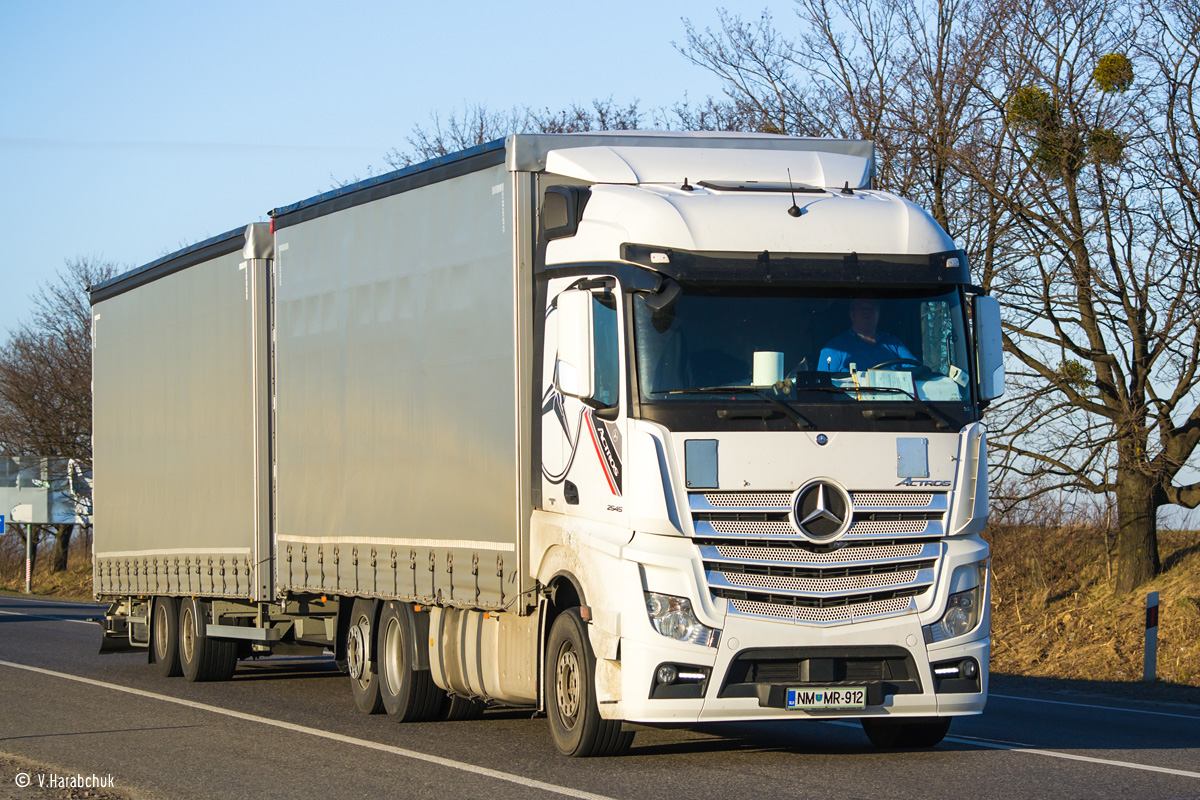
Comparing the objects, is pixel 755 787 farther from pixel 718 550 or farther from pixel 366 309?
pixel 366 309

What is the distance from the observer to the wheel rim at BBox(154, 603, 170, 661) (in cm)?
1711

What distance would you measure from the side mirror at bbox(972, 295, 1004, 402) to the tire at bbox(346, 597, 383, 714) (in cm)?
560

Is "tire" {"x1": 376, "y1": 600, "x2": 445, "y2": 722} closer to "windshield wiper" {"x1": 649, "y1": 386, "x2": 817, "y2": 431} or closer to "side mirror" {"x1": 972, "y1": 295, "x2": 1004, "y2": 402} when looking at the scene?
"windshield wiper" {"x1": 649, "y1": 386, "x2": 817, "y2": 431}

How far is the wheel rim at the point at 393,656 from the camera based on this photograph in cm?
1215

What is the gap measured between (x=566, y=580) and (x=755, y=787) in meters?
1.98

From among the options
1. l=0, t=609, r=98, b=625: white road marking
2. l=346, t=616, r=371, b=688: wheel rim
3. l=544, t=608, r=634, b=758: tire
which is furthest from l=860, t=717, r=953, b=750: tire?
l=0, t=609, r=98, b=625: white road marking

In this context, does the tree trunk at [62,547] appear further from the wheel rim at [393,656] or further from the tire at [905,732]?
the tire at [905,732]

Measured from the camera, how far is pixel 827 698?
884 centimetres

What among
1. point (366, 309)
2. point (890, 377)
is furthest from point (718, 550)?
point (366, 309)

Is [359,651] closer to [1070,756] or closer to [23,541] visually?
[1070,756]

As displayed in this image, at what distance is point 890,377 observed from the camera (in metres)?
9.23

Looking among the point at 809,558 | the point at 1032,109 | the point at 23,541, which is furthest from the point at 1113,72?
the point at 23,541

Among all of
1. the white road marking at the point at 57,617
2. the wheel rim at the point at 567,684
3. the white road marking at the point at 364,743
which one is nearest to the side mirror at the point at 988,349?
the wheel rim at the point at 567,684

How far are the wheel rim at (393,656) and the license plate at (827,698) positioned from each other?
14.0 feet
